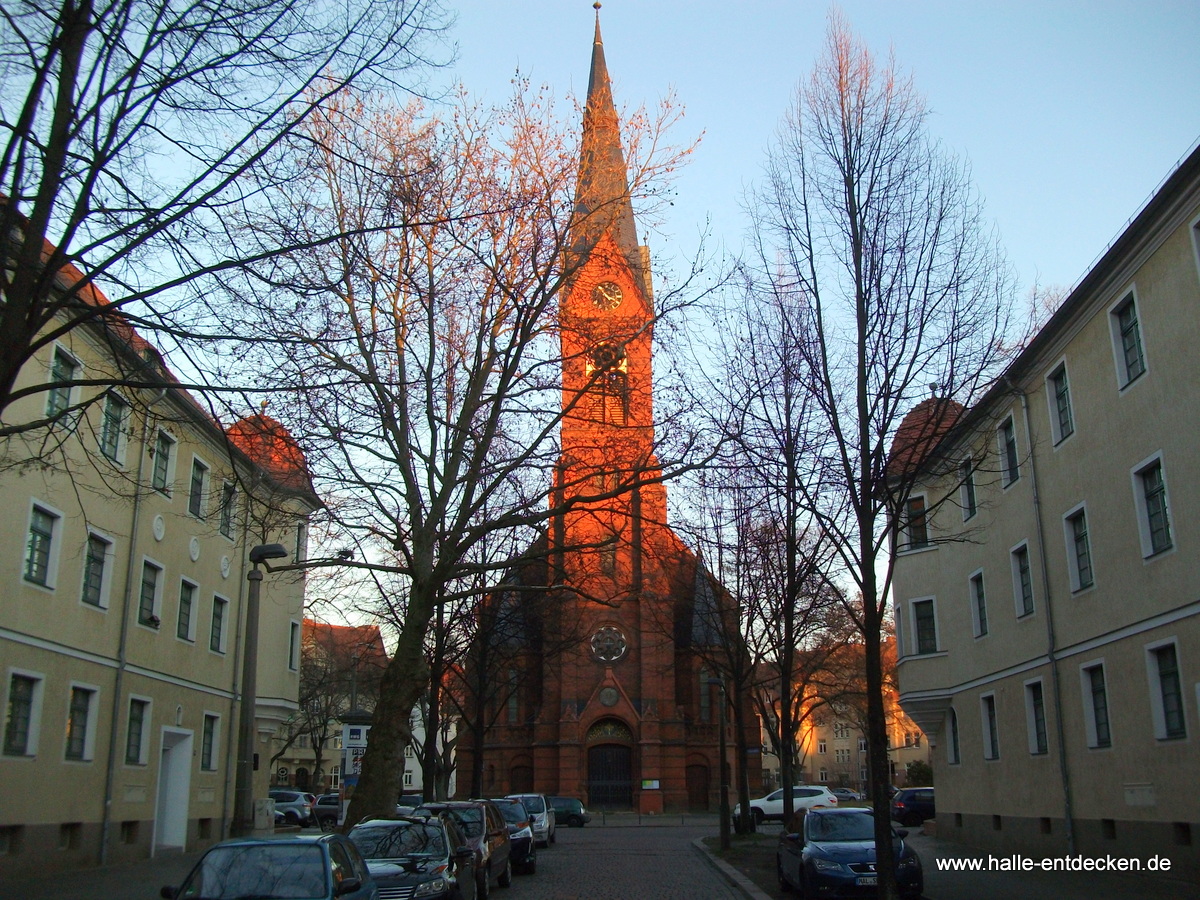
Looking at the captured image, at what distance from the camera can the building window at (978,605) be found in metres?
24.8

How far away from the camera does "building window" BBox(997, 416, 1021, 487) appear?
22219 millimetres

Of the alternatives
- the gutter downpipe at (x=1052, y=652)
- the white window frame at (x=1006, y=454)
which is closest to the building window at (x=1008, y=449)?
the white window frame at (x=1006, y=454)

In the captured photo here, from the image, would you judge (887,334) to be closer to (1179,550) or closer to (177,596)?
(1179,550)

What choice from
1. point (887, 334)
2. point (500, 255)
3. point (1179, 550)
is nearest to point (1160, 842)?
point (1179, 550)

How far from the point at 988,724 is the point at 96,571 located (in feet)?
64.9

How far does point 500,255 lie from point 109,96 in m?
8.55

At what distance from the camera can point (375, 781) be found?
1616 cm

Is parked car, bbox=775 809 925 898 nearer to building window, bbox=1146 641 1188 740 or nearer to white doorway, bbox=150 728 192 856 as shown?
building window, bbox=1146 641 1188 740

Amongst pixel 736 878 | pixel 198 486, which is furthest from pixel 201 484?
pixel 736 878

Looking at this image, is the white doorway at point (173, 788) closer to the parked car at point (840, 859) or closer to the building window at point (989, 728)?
the parked car at point (840, 859)

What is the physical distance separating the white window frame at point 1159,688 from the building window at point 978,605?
8.11 m

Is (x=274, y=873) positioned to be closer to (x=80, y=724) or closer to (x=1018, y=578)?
(x=80, y=724)

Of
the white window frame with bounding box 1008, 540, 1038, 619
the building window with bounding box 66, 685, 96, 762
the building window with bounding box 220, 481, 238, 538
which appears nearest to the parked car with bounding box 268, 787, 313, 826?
the building window with bounding box 220, 481, 238, 538

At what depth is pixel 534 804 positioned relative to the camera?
103ft
